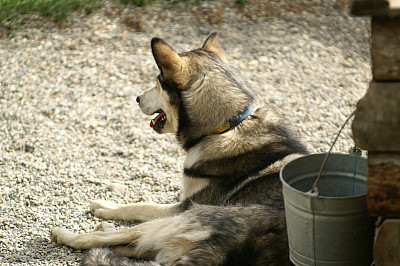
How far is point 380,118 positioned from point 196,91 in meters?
1.66

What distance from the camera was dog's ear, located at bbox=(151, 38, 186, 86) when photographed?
12.1 feet

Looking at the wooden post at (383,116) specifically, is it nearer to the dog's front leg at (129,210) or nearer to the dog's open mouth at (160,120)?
the dog's front leg at (129,210)

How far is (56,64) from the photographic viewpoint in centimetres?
689

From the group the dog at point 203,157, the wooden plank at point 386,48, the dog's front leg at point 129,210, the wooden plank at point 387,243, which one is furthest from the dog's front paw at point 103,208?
the wooden plank at point 386,48

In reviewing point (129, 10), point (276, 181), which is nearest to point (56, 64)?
point (129, 10)

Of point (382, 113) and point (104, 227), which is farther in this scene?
point (104, 227)

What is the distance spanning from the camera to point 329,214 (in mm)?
2709

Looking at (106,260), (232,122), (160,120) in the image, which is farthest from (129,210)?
(232,122)

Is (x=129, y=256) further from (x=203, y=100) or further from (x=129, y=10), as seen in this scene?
(x=129, y=10)

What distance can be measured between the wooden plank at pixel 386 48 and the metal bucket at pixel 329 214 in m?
0.63

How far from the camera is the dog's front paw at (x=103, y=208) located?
4.39m

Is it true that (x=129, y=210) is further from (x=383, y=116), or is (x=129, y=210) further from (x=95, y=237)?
(x=383, y=116)

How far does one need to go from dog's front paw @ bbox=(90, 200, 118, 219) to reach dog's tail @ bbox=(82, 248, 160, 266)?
0.83 m

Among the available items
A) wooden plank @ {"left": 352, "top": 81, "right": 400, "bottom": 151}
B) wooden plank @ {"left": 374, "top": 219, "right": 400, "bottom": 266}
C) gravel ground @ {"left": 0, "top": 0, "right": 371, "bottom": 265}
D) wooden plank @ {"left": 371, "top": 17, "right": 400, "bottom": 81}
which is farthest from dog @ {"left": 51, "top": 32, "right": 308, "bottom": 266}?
wooden plank @ {"left": 371, "top": 17, "right": 400, "bottom": 81}
